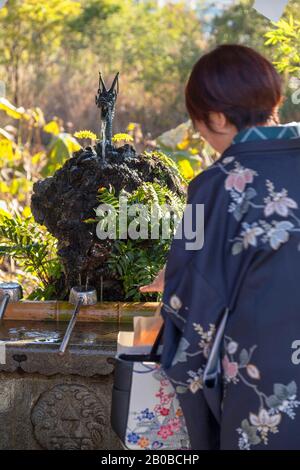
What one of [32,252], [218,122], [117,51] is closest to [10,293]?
[32,252]

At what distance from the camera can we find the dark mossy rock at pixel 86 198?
3490mm

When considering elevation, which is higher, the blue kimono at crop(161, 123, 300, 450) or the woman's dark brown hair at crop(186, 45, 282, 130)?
the woman's dark brown hair at crop(186, 45, 282, 130)

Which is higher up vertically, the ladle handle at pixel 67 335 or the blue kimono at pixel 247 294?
the blue kimono at pixel 247 294

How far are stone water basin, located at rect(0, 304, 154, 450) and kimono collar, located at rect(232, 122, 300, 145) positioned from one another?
1206mm

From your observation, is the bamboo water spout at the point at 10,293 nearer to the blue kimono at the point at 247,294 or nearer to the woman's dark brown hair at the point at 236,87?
the blue kimono at the point at 247,294

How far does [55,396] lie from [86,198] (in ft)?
3.13

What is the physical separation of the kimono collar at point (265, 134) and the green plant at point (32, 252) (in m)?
1.87

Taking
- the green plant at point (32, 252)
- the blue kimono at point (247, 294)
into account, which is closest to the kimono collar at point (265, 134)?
the blue kimono at point (247, 294)

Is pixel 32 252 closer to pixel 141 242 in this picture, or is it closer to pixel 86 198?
pixel 86 198

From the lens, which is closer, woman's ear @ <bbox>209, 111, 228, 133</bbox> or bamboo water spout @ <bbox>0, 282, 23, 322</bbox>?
woman's ear @ <bbox>209, 111, 228, 133</bbox>

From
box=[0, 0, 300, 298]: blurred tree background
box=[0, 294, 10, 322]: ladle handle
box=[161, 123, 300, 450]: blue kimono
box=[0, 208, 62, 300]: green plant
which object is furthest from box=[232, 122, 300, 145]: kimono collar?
box=[0, 0, 300, 298]: blurred tree background

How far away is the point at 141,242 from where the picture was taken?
3549 mm

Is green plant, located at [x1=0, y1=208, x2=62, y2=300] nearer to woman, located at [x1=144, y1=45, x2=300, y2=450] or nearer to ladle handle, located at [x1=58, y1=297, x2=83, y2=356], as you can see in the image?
ladle handle, located at [x1=58, y1=297, x2=83, y2=356]

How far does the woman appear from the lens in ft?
6.61
